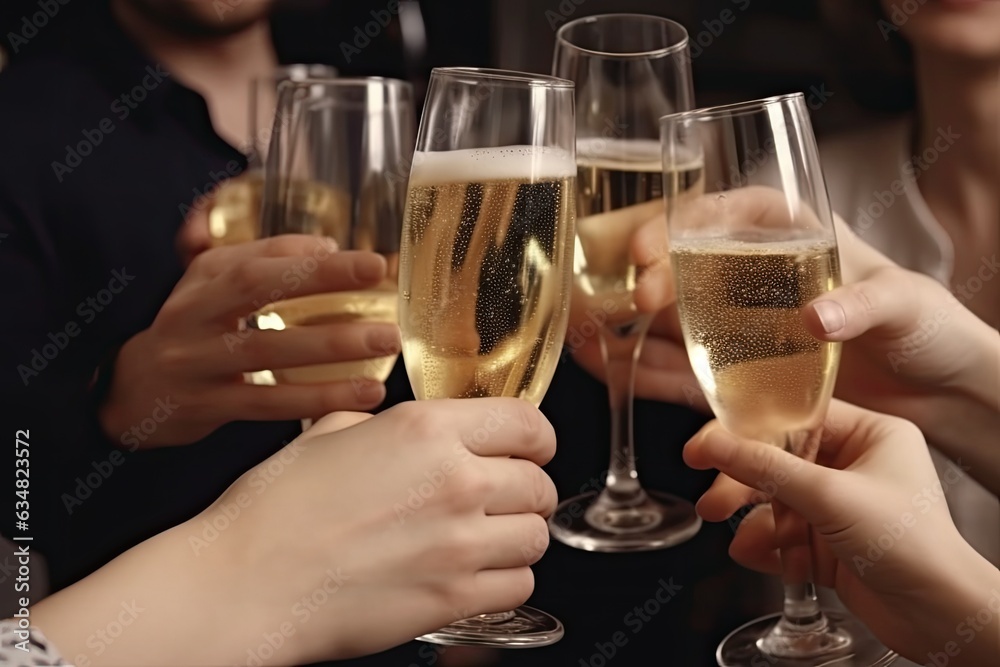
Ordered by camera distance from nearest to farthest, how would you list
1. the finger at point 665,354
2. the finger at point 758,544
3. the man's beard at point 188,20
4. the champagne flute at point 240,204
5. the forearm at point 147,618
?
the forearm at point 147,618
the finger at point 758,544
the champagne flute at point 240,204
the finger at point 665,354
the man's beard at point 188,20

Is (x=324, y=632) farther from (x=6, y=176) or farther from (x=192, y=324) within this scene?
(x=6, y=176)

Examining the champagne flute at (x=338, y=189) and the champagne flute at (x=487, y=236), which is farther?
the champagne flute at (x=338, y=189)

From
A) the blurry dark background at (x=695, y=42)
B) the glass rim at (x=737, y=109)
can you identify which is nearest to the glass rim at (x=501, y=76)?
the glass rim at (x=737, y=109)

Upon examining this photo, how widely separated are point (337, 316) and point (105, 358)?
455mm

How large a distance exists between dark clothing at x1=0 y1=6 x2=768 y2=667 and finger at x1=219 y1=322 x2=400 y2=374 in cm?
24

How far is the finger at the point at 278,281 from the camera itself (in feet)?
2.58

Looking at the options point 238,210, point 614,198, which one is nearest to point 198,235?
point 238,210

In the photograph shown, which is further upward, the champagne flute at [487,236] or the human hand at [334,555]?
the champagne flute at [487,236]

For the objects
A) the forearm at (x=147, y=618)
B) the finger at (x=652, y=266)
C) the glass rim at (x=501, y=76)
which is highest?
the glass rim at (x=501, y=76)

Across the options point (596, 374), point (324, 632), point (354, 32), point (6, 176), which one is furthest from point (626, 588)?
point (354, 32)

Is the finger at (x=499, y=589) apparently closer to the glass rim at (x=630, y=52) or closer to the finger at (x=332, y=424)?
the finger at (x=332, y=424)

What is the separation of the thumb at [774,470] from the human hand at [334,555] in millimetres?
157

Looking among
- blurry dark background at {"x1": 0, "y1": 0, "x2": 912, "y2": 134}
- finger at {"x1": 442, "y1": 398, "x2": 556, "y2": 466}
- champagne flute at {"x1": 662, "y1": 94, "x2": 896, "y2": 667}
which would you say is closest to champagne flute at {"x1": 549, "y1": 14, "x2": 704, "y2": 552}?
champagne flute at {"x1": 662, "y1": 94, "x2": 896, "y2": 667}

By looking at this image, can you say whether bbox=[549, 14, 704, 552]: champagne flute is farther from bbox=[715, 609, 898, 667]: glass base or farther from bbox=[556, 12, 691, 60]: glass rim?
bbox=[715, 609, 898, 667]: glass base
